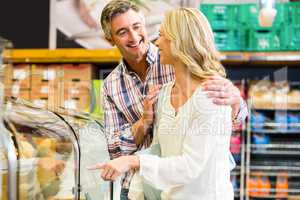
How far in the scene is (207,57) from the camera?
152cm

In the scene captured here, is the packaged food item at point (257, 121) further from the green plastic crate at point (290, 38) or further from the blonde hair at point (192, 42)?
the blonde hair at point (192, 42)

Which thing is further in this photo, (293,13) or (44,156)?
(293,13)

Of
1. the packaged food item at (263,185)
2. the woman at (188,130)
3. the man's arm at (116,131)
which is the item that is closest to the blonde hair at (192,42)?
the woman at (188,130)

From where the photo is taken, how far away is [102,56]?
14.4ft

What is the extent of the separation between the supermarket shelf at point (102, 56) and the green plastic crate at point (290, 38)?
2.3 inches

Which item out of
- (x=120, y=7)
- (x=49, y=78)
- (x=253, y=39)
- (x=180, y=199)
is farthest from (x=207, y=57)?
(x=49, y=78)

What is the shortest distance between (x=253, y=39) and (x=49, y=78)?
191cm

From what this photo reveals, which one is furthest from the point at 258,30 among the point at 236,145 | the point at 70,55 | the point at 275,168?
the point at 70,55

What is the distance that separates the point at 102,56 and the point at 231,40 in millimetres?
1179

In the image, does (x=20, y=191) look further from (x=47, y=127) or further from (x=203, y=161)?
(x=203, y=161)

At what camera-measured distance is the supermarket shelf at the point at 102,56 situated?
14.0ft

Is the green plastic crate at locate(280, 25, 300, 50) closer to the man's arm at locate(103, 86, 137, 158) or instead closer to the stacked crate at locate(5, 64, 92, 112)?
the stacked crate at locate(5, 64, 92, 112)

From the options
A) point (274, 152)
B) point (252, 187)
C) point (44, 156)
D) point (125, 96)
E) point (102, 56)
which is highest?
point (102, 56)

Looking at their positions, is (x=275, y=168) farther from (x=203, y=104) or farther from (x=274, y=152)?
(x=203, y=104)
